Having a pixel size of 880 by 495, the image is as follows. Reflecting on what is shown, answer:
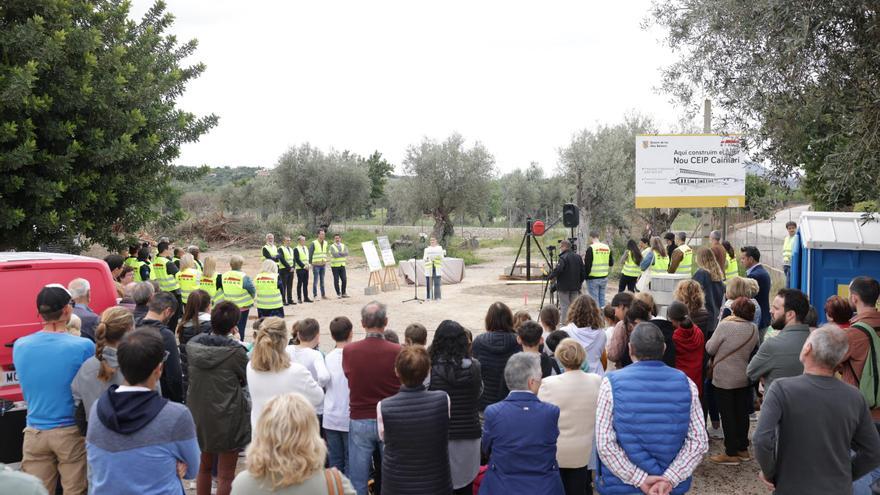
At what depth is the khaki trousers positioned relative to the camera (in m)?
4.24

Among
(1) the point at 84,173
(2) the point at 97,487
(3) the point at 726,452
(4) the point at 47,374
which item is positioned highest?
(1) the point at 84,173

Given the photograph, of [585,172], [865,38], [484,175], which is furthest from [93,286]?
[484,175]

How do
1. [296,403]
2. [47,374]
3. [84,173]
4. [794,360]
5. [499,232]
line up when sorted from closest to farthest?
[296,403]
[47,374]
[794,360]
[84,173]
[499,232]

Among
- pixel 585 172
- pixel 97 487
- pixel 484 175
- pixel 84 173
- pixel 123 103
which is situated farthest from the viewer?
pixel 484 175

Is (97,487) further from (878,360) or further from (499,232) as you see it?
(499,232)

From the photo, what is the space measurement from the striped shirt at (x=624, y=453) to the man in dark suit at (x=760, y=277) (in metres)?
5.11

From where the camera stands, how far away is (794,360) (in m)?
4.89

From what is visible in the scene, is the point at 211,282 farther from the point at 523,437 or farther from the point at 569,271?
the point at 523,437

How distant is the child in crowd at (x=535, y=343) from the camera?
182 inches

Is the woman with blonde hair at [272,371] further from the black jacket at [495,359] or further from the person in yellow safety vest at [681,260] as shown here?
the person in yellow safety vest at [681,260]

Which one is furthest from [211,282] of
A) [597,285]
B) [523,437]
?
[523,437]

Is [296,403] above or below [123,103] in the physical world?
below

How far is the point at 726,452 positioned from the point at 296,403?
189 inches

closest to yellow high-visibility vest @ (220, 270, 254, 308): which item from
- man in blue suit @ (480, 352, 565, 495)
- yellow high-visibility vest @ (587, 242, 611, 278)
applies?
yellow high-visibility vest @ (587, 242, 611, 278)
